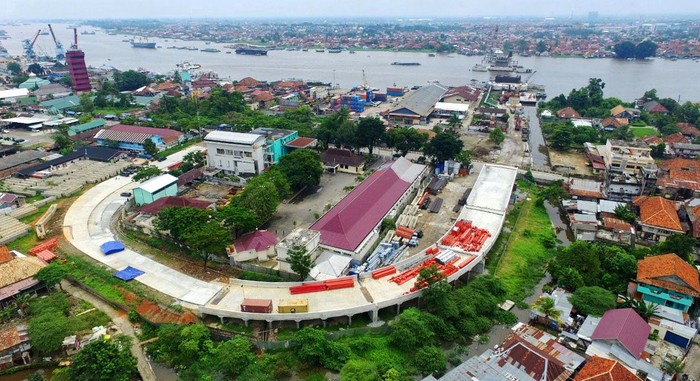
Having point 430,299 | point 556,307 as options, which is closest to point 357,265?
point 430,299

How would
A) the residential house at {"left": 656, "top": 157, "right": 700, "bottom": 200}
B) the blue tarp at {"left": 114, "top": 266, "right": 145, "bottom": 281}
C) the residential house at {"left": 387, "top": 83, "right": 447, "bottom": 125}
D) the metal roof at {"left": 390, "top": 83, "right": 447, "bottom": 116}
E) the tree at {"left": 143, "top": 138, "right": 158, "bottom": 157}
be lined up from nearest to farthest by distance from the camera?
the blue tarp at {"left": 114, "top": 266, "right": 145, "bottom": 281}, the residential house at {"left": 656, "top": 157, "right": 700, "bottom": 200}, the tree at {"left": 143, "top": 138, "right": 158, "bottom": 157}, the residential house at {"left": 387, "top": 83, "right": 447, "bottom": 125}, the metal roof at {"left": 390, "top": 83, "right": 447, "bottom": 116}

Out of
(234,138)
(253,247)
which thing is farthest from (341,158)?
(253,247)

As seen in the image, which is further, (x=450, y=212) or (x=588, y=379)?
(x=450, y=212)

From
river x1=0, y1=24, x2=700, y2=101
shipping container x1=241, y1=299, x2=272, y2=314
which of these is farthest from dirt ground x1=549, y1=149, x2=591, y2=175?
river x1=0, y1=24, x2=700, y2=101

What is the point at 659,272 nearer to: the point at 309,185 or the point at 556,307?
the point at 556,307

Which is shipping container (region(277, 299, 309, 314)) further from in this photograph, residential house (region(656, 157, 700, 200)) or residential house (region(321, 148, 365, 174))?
residential house (region(656, 157, 700, 200))

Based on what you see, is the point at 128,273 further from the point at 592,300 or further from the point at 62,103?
the point at 62,103
